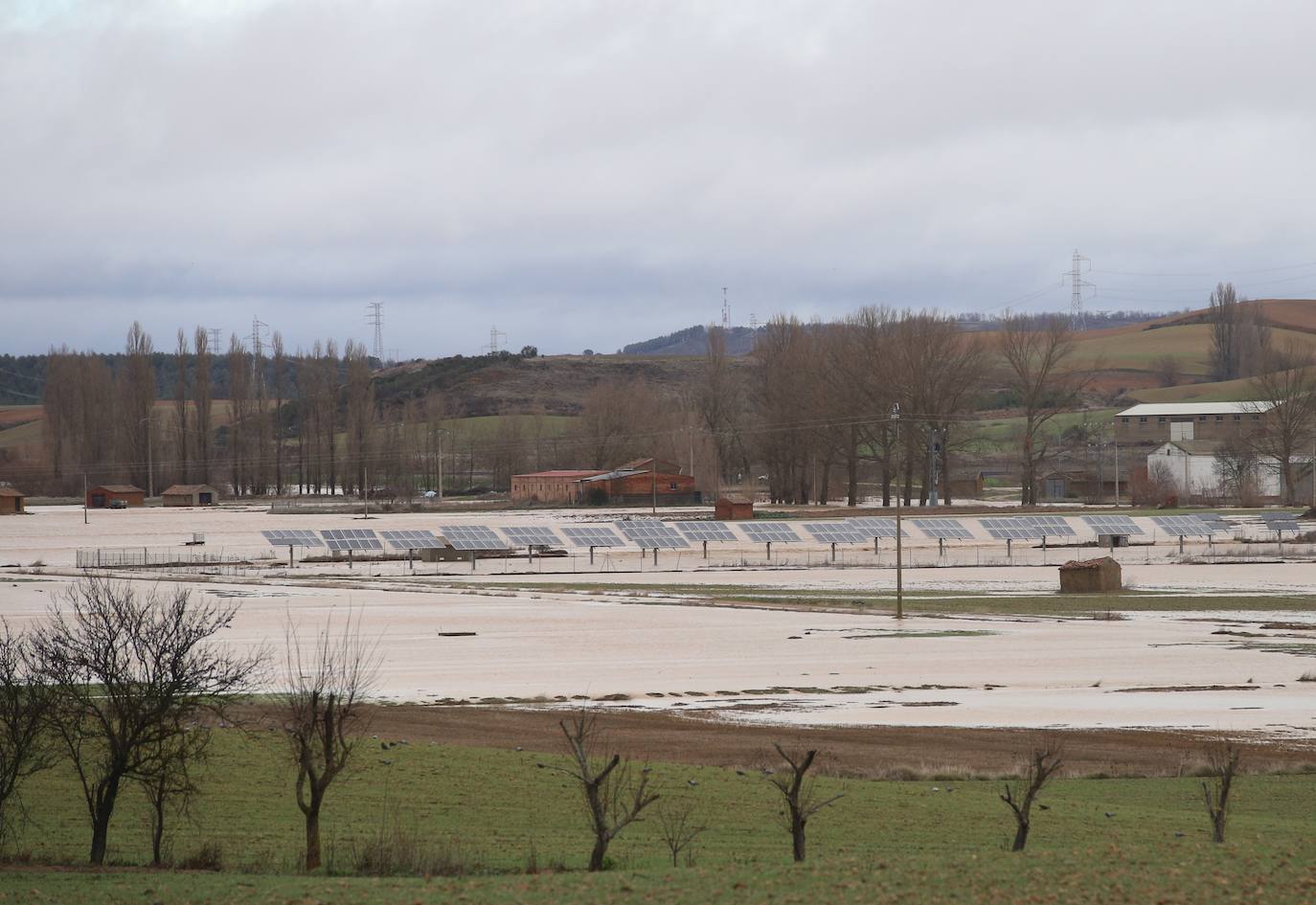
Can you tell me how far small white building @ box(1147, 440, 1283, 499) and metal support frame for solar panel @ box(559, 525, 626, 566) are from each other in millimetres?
58711

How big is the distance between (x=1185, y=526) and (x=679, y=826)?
230 ft

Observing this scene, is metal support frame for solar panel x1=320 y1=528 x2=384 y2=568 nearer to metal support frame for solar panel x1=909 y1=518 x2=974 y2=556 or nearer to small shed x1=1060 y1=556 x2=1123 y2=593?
metal support frame for solar panel x1=909 y1=518 x2=974 y2=556

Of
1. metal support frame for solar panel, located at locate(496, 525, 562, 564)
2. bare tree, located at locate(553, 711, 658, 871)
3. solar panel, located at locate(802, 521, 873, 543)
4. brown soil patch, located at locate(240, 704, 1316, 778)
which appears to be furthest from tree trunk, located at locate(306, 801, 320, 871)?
solar panel, located at locate(802, 521, 873, 543)

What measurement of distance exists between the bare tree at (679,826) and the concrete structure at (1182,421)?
130474 mm

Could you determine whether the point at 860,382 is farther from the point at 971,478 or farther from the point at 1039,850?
the point at 1039,850

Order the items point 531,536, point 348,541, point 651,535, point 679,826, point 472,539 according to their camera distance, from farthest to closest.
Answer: point 531,536 < point 651,535 < point 348,541 < point 472,539 < point 679,826

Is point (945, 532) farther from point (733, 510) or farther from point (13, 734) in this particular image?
point (13, 734)

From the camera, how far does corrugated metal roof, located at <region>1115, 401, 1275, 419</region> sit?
143 m

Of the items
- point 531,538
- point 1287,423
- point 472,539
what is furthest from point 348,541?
point 1287,423

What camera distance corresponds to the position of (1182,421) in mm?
149250

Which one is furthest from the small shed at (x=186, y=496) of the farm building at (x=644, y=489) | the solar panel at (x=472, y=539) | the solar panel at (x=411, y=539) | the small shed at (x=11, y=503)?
the solar panel at (x=472, y=539)

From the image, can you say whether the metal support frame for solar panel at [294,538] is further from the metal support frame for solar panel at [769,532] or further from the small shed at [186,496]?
the small shed at [186,496]

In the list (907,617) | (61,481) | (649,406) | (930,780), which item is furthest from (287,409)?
(930,780)

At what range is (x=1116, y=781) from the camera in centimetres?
2088
